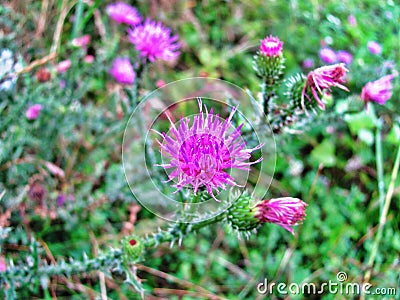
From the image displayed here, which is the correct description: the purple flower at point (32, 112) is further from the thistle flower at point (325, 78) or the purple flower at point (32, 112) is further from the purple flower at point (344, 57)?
the purple flower at point (344, 57)

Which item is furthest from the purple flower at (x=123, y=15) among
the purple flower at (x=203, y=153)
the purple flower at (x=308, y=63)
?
the purple flower at (x=203, y=153)

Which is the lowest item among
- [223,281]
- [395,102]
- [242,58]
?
[223,281]

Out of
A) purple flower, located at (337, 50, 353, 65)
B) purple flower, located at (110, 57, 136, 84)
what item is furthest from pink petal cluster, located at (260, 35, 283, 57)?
purple flower, located at (337, 50, 353, 65)

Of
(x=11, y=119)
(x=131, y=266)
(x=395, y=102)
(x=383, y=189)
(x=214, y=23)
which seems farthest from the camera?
(x=214, y=23)

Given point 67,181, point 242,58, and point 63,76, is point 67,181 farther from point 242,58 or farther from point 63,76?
point 242,58

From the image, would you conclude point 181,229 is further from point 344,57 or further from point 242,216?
point 344,57

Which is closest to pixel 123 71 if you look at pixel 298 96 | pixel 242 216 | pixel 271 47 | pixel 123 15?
pixel 123 15

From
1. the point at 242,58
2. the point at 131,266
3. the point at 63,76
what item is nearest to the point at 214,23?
→ the point at 242,58

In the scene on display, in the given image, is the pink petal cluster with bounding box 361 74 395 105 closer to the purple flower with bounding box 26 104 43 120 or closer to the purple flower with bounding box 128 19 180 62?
the purple flower with bounding box 128 19 180 62
